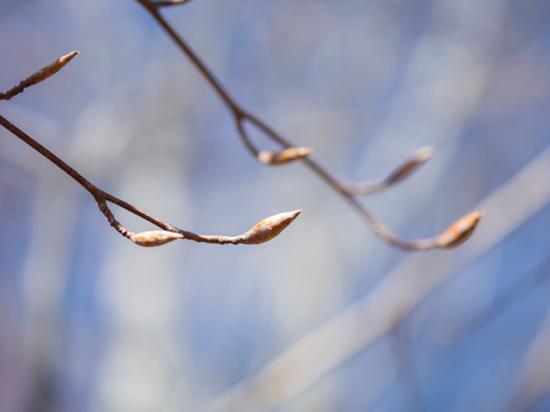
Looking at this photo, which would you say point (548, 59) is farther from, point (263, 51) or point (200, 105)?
point (200, 105)

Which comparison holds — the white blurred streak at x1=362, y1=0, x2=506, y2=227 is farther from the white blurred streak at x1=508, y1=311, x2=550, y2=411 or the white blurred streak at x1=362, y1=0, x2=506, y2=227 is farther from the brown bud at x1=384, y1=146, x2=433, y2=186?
the brown bud at x1=384, y1=146, x2=433, y2=186

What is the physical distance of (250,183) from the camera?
275cm

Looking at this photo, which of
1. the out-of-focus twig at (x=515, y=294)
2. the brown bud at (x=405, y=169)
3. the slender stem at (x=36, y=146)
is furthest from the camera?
the out-of-focus twig at (x=515, y=294)

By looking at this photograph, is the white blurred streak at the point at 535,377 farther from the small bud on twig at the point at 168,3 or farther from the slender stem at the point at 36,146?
the slender stem at the point at 36,146

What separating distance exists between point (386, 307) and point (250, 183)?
128 centimetres

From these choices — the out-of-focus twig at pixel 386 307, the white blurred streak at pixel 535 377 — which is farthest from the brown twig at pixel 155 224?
the white blurred streak at pixel 535 377

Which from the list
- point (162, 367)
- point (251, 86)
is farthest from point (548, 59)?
point (162, 367)

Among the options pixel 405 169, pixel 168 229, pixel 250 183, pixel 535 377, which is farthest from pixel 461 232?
pixel 250 183

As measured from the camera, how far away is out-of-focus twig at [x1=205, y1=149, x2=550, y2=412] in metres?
1.45

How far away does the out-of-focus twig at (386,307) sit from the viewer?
1449 millimetres

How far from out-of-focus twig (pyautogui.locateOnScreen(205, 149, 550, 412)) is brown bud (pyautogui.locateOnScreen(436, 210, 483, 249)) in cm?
88

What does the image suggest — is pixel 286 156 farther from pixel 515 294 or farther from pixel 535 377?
pixel 535 377

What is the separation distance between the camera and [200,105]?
2463 millimetres

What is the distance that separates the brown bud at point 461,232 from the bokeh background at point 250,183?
156 centimetres
